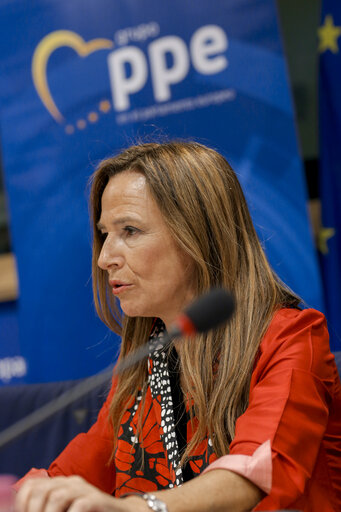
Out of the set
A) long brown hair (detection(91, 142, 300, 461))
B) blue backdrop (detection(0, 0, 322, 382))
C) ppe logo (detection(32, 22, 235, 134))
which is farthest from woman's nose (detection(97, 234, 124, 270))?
ppe logo (detection(32, 22, 235, 134))

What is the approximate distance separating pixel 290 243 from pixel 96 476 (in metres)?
1.36

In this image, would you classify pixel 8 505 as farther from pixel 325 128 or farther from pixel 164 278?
pixel 325 128

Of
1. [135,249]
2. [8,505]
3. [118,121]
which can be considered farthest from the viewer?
[118,121]

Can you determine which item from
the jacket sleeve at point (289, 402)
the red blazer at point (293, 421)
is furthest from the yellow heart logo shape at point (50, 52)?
the jacket sleeve at point (289, 402)

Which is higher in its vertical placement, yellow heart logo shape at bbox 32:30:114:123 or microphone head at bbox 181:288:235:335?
yellow heart logo shape at bbox 32:30:114:123

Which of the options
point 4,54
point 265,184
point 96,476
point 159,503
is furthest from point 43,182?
point 159,503

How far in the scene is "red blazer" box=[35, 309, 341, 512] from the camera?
3.77ft

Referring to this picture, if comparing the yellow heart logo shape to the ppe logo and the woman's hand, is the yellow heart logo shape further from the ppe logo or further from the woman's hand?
the woman's hand

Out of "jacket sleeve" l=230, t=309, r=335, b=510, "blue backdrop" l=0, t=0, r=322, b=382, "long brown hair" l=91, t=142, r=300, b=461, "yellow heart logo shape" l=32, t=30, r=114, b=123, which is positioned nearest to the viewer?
"jacket sleeve" l=230, t=309, r=335, b=510

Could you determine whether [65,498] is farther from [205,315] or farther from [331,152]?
[331,152]

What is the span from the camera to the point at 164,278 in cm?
150

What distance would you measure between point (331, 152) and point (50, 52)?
131 cm

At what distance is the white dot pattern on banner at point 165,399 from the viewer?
4.78ft

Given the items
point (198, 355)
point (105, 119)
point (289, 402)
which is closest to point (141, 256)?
point (198, 355)
